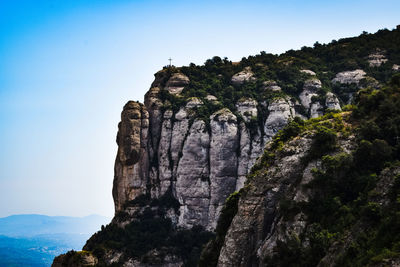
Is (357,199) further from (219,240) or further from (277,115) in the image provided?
(277,115)

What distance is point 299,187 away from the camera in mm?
58125

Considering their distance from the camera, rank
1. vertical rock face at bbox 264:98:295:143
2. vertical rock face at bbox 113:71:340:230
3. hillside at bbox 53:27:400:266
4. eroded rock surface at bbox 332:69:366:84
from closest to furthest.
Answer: hillside at bbox 53:27:400:266 → vertical rock face at bbox 113:71:340:230 → vertical rock face at bbox 264:98:295:143 → eroded rock surface at bbox 332:69:366:84

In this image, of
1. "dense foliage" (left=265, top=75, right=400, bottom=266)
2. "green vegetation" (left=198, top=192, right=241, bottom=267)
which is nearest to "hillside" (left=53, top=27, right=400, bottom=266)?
"green vegetation" (left=198, top=192, right=241, bottom=267)

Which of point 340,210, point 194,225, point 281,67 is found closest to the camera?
point 340,210

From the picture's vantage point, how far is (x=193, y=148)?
10719 cm

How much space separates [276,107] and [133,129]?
28775 mm

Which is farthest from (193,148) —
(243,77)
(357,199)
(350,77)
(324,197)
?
(357,199)

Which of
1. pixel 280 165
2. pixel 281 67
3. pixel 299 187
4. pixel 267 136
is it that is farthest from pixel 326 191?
pixel 281 67

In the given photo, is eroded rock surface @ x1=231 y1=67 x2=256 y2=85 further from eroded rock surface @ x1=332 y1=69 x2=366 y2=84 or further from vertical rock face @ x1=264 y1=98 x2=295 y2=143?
eroded rock surface @ x1=332 y1=69 x2=366 y2=84

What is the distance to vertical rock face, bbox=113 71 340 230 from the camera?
103000mm

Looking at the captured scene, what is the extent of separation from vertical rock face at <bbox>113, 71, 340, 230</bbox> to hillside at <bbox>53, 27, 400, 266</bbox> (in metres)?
0.20

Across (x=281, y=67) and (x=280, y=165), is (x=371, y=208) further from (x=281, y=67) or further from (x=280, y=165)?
(x=281, y=67)

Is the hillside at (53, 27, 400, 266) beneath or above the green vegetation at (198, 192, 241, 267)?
above

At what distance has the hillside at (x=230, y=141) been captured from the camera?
200ft
